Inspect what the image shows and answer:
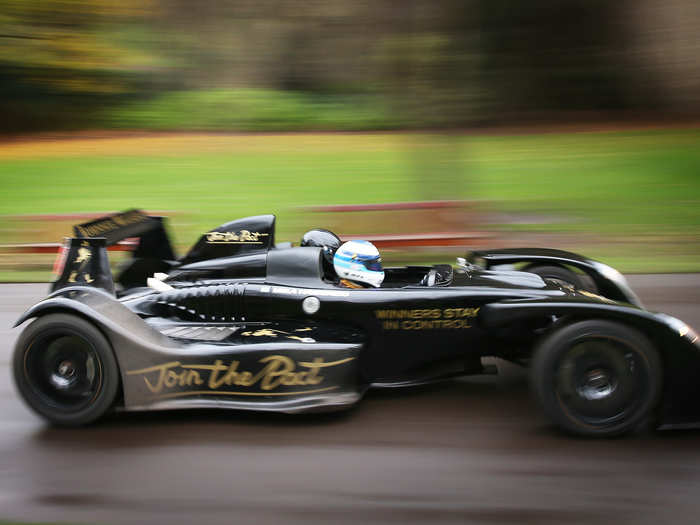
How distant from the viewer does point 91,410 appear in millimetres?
4508

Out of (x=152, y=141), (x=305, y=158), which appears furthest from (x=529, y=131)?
(x=152, y=141)

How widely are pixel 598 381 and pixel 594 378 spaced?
0.03 m

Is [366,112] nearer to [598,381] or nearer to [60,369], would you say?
[60,369]

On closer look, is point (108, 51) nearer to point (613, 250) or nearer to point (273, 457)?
point (613, 250)

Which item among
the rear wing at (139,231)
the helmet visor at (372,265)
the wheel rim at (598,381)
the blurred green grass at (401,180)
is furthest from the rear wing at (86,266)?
the blurred green grass at (401,180)

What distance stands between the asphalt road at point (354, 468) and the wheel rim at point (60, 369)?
0.21 meters

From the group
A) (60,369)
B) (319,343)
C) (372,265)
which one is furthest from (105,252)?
(372,265)

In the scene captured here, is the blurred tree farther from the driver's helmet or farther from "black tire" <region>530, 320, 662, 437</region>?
"black tire" <region>530, 320, 662, 437</region>

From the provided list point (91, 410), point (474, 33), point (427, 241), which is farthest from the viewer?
point (474, 33)

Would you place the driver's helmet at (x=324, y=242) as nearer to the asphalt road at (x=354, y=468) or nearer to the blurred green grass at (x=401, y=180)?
the asphalt road at (x=354, y=468)

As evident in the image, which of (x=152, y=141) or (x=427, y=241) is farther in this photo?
(x=152, y=141)

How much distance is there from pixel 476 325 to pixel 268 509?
1.72 meters

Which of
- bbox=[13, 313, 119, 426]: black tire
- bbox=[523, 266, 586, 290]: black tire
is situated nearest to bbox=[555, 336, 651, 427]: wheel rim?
bbox=[523, 266, 586, 290]: black tire

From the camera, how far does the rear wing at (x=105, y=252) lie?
4.96 meters
